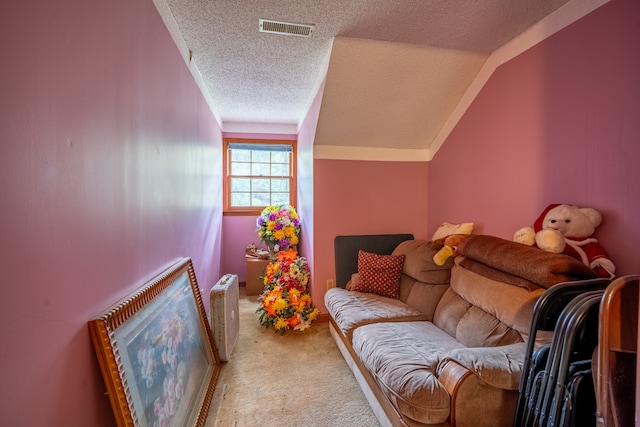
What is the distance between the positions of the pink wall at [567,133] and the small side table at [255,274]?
2699mm

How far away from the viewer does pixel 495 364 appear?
1259 mm

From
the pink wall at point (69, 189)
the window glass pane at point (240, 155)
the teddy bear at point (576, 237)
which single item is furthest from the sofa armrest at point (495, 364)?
the window glass pane at point (240, 155)

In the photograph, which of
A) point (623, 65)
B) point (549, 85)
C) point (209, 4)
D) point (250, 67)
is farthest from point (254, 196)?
point (623, 65)

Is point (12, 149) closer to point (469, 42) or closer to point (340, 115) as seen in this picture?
point (340, 115)

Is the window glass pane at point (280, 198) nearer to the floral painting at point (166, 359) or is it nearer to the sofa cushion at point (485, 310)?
the floral painting at point (166, 359)

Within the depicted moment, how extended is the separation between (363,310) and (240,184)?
3.09 m

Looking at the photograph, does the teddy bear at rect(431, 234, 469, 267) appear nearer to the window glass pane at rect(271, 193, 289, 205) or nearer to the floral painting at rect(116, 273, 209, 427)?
the floral painting at rect(116, 273, 209, 427)

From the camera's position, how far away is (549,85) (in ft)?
5.94

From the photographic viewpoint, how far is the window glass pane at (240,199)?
448 cm

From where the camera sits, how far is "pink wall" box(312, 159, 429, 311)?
303 centimetres

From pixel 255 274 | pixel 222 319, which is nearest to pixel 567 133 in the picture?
pixel 222 319

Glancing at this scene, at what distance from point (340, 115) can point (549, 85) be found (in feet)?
5.23

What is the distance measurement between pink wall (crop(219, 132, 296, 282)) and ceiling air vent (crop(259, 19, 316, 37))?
2.47 metres

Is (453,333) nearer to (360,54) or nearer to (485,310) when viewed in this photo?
(485,310)
